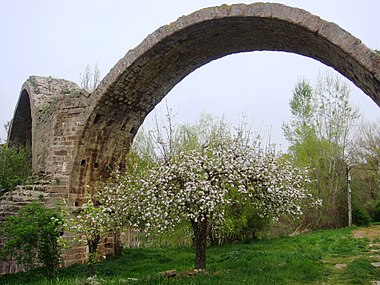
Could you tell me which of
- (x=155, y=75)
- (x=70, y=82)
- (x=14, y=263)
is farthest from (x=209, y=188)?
(x=70, y=82)

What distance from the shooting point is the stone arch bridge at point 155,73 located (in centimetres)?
601

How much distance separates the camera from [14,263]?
7.28 meters

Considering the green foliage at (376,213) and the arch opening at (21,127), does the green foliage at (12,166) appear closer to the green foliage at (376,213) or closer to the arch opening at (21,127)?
the arch opening at (21,127)

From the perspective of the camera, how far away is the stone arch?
231 inches

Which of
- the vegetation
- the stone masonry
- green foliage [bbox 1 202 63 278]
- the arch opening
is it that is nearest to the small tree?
the vegetation

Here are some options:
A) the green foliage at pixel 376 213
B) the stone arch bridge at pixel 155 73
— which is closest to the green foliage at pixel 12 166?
the stone arch bridge at pixel 155 73

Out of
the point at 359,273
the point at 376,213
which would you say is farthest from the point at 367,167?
the point at 359,273

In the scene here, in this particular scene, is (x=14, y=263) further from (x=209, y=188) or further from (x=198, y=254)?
(x=209, y=188)

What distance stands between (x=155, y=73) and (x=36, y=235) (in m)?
4.08

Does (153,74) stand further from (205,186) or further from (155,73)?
(205,186)

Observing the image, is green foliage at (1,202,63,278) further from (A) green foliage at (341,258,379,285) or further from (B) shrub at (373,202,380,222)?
(B) shrub at (373,202,380,222)

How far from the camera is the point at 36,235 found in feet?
20.7

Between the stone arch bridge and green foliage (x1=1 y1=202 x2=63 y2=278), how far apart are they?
5.29ft

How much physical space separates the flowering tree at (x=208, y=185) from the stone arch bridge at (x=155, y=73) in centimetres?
205
